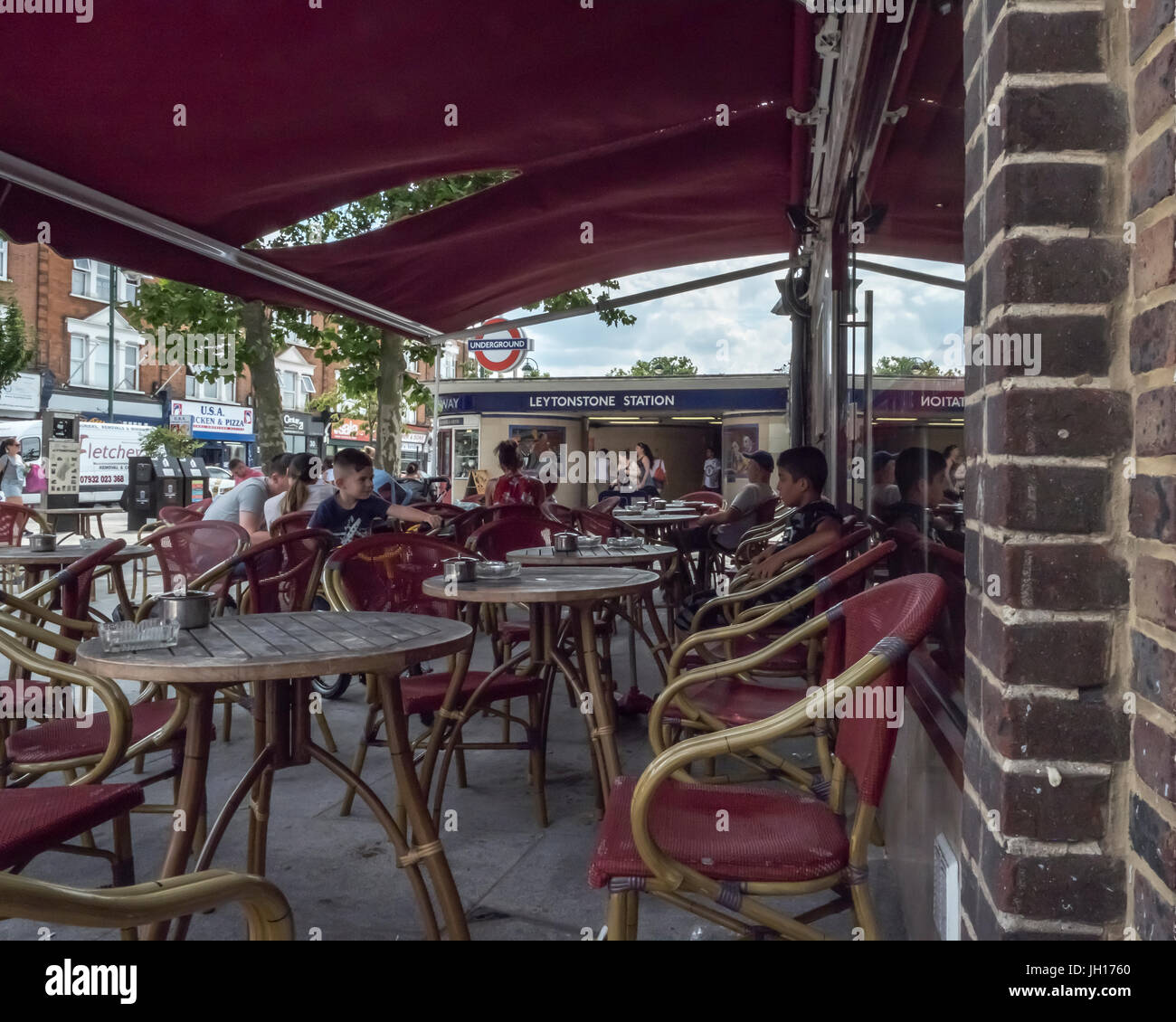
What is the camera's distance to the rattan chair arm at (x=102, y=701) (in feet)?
6.97

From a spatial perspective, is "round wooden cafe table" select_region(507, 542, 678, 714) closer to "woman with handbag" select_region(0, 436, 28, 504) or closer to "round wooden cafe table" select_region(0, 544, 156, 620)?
"round wooden cafe table" select_region(0, 544, 156, 620)

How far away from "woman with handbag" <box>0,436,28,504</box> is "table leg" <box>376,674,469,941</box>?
6153 millimetres

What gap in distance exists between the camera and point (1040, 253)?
1170 millimetres

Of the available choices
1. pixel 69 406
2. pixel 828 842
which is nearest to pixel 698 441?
pixel 69 406

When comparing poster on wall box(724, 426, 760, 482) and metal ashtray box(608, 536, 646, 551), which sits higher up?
poster on wall box(724, 426, 760, 482)

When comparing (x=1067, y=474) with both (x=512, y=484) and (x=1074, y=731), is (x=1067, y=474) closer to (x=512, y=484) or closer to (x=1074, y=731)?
(x=1074, y=731)

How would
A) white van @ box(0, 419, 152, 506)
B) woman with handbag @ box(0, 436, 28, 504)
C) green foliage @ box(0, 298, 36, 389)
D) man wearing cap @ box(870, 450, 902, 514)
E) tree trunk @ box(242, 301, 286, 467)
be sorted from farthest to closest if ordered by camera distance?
1. white van @ box(0, 419, 152, 506)
2. green foliage @ box(0, 298, 36, 389)
3. woman with handbag @ box(0, 436, 28, 504)
4. tree trunk @ box(242, 301, 286, 467)
5. man wearing cap @ box(870, 450, 902, 514)

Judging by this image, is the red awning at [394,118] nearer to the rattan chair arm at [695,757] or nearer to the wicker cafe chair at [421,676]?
the rattan chair arm at [695,757]

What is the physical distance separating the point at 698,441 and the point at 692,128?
23.6 m

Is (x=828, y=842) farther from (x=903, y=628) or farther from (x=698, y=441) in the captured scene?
(x=698, y=441)

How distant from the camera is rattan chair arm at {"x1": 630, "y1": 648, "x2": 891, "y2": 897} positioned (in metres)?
1.55

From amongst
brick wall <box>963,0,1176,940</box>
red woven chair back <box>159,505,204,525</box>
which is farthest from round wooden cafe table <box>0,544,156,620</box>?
brick wall <box>963,0,1176,940</box>

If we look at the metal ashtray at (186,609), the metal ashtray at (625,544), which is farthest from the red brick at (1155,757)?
the metal ashtray at (625,544)

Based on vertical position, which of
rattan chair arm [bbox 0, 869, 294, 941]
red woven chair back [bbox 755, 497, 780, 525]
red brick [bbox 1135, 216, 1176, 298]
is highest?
red brick [bbox 1135, 216, 1176, 298]
